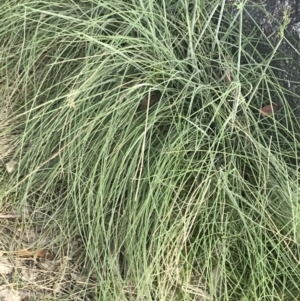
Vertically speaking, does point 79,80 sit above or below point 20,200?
above

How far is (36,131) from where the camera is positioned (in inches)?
57.3

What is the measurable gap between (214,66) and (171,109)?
6.4 inches

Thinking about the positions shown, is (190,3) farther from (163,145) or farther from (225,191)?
(225,191)

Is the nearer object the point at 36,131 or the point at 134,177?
the point at 134,177

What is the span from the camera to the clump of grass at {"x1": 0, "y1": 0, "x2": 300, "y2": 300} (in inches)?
50.3

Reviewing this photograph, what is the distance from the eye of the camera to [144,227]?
1.27m

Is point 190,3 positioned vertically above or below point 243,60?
above

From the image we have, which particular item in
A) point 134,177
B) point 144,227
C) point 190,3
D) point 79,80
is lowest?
point 144,227

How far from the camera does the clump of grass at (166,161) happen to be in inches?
50.3

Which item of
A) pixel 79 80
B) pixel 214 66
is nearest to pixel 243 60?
pixel 214 66

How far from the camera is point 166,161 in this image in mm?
1295

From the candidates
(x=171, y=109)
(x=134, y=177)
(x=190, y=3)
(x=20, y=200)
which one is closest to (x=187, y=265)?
(x=134, y=177)

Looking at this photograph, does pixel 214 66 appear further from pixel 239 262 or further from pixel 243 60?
pixel 239 262

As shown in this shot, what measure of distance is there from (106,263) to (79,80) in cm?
47
